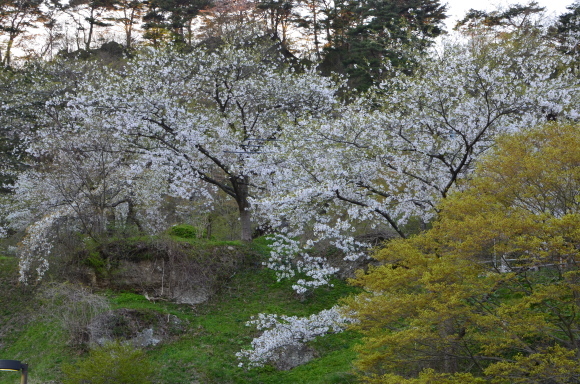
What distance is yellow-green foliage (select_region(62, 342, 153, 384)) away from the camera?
904cm

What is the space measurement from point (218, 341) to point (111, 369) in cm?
387

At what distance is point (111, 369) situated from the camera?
9.12 m

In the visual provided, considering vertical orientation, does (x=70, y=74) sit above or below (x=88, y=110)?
above

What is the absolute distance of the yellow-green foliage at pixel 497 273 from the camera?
20.1 feet

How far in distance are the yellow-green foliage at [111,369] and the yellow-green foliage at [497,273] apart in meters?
4.14

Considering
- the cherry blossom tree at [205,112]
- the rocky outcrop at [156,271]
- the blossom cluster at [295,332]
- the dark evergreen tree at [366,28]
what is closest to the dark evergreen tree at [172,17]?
the dark evergreen tree at [366,28]

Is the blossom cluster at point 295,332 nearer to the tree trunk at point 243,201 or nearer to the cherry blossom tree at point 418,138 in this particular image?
the cherry blossom tree at point 418,138

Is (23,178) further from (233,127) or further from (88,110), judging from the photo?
(233,127)

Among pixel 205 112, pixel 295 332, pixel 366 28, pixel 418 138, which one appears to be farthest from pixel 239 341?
pixel 366 28

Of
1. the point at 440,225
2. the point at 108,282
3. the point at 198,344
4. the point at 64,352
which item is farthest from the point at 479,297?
the point at 108,282

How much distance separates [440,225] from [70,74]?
1838cm

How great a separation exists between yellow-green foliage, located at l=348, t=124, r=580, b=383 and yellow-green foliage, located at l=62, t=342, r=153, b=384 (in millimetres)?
4139

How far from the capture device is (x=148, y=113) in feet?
45.0

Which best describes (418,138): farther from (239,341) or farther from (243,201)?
(243,201)
